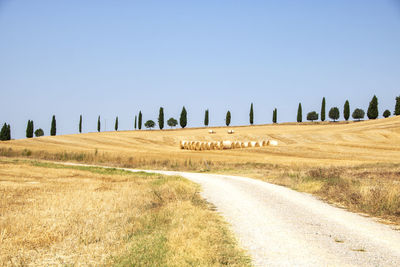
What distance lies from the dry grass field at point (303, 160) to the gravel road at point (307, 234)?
1.66 m

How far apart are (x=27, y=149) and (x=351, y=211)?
52.4 metres

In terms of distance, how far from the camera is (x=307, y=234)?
32.2 feet

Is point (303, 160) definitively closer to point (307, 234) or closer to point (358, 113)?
point (307, 234)

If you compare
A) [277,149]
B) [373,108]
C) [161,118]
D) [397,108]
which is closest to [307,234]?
[277,149]

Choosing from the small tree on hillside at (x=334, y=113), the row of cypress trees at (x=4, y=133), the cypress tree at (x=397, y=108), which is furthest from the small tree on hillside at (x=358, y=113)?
the row of cypress trees at (x=4, y=133)

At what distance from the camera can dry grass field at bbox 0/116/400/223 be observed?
15.6 m

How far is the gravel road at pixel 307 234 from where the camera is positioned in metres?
7.64

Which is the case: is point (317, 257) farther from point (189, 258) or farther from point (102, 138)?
point (102, 138)

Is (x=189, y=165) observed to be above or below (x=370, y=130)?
below

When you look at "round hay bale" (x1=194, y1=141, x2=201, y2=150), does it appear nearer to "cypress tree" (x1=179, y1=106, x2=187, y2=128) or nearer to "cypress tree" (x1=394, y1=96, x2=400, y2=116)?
"cypress tree" (x1=179, y1=106, x2=187, y2=128)

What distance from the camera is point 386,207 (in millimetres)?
13117

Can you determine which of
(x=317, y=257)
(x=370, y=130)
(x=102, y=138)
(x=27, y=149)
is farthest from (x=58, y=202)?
(x=370, y=130)

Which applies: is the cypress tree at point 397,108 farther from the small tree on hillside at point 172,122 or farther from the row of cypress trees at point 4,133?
the row of cypress trees at point 4,133

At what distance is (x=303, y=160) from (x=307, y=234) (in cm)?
3210
